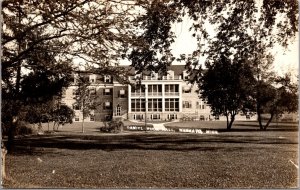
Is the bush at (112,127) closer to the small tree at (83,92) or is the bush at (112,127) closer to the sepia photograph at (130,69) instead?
the sepia photograph at (130,69)

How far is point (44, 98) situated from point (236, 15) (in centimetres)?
758

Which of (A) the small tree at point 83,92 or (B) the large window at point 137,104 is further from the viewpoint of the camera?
(B) the large window at point 137,104

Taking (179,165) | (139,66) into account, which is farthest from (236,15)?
(179,165)

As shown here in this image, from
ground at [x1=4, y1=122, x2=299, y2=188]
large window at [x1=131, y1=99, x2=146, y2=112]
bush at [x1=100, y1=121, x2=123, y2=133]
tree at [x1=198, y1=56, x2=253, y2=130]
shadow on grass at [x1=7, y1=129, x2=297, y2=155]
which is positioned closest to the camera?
ground at [x1=4, y1=122, x2=299, y2=188]

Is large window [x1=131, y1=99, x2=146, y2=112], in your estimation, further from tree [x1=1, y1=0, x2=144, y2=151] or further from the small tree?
tree [x1=1, y1=0, x2=144, y2=151]

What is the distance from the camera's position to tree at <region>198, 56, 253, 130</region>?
14031 mm

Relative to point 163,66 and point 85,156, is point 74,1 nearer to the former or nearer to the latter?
point 163,66

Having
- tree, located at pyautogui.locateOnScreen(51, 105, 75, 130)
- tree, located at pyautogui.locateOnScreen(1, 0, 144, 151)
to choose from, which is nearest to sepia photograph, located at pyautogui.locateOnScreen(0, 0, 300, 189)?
tree, located at pyautogui.locateOnScreen(1, 0, 144, 151)

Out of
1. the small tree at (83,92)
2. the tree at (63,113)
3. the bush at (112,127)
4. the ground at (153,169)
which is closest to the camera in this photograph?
the ground at (153,169)

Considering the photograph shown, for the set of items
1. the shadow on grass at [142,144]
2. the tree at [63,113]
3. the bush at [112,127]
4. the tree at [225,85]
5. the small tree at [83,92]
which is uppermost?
the tree at [225,85]

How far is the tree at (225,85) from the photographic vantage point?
14031 millimetres

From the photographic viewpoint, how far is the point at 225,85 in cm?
2097

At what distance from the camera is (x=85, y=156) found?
14.1 m

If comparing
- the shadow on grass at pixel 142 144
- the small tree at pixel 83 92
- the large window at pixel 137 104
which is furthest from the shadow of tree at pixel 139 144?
the small tree at pixel 83 92
